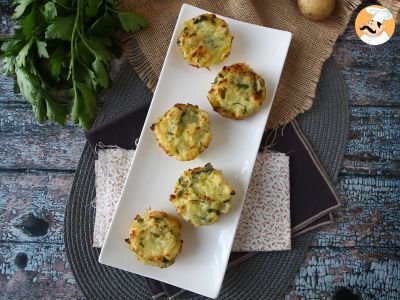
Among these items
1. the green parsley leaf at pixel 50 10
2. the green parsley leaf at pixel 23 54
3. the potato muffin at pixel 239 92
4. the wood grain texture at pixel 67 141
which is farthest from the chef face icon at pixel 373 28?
the green parsley leaf at pixel 23 54

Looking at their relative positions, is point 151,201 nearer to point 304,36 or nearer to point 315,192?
point 315,192

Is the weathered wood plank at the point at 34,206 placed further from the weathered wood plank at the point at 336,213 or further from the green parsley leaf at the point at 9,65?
the green parsley leaf at the point at 9,65

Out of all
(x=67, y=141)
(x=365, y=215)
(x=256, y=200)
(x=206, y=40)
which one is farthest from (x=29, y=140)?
(x=365, y=215)

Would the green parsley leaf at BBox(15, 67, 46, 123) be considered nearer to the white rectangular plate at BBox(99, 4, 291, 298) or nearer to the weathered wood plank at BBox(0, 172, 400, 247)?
the weathered wood plank at BBox(0, 172, 400, 247)

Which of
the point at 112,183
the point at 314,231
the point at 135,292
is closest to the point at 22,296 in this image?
the point at 135,292

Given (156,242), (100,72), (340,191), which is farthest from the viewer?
(340,191)

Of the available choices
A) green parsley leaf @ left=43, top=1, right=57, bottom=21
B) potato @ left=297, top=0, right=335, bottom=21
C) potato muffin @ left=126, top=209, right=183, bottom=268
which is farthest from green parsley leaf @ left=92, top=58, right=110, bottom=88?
potato @ left=297, top=0, right=335, bottom=21

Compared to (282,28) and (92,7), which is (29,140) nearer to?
(92,7)
